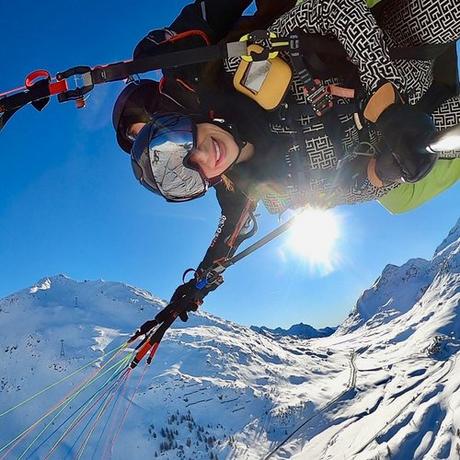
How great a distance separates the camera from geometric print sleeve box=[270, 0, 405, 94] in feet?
8.47

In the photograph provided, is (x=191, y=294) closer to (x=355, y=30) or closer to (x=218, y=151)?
(x=218, y=151)

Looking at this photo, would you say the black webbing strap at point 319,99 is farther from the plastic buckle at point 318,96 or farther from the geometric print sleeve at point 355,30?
A: the geometric print sleeve at point 355,30

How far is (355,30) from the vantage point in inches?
105

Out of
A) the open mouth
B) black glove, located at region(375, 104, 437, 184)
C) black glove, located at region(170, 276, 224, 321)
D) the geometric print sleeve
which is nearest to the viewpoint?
black glove, located at region(375, 104, 437, 184)

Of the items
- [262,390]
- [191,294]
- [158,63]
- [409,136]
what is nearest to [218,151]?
[158,63]

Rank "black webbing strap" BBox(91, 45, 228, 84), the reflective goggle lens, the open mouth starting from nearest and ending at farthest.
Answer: "black webbing strap" BBox(91, 45, 228, 84)
the reflective goggle lens
the open mouth

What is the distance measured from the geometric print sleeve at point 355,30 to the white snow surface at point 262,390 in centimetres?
4332

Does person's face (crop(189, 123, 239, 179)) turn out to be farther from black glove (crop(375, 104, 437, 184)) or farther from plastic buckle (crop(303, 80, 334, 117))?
black glove (crop(375, 104, 437, 184))

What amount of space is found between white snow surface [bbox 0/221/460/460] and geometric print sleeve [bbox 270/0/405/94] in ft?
142

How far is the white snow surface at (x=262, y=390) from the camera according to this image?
68125 mm

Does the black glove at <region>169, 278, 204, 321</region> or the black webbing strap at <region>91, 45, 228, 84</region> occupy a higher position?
the black webbing strap at <region>91, 45, 228, 84</region>

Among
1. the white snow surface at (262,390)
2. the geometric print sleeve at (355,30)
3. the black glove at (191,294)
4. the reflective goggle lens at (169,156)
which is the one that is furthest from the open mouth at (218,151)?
the white snow surface at (262,390)

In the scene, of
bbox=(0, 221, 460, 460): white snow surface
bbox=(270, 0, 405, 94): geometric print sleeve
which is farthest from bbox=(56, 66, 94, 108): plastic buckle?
bbox=(0, 221, 460, 460): white snow surface

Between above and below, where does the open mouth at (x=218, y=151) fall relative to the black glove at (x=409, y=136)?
above
